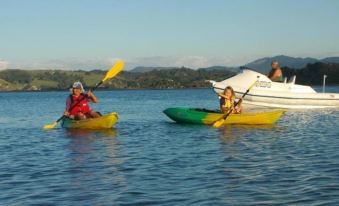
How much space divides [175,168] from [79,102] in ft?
35.0

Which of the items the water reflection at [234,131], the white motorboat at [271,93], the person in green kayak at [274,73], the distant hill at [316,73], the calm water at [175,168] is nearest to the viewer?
the calm water at [175,168]

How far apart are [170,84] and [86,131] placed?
158m

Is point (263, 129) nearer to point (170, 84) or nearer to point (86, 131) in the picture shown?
point (86, 131)

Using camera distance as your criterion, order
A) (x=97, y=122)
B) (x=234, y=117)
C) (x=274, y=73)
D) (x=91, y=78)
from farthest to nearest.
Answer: (x=91, y=78) < (x=274, y=73) < (x=234, y=117) < (x=97, y=122)

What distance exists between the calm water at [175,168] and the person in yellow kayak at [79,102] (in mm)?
1440

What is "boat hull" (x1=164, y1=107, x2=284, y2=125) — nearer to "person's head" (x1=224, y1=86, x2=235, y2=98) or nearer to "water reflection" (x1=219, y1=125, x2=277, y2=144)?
"water reflection" (x1=219, y1=125, x2=277, y2=144)

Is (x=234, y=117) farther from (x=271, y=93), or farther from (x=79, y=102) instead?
(x=271, y=93)

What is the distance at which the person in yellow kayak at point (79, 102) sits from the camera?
23125mm

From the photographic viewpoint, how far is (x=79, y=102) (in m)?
23.4

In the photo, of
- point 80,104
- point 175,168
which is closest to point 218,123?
point 80,104

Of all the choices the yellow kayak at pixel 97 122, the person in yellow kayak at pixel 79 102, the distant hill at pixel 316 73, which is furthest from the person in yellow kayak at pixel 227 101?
the distant hill at pixel 316 73

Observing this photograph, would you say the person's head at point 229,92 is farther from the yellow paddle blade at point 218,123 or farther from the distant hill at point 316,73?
the distant hill at point 316,73

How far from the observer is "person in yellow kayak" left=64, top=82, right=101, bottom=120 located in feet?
75.9

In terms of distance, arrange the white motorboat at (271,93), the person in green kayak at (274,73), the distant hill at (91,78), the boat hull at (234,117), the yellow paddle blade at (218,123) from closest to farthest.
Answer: the yellow paddle blade at (218,123), the boat hull at (234,117), the white motorboat at (271,93), the person in green kayak at (274,73), the distant hill at (91,78)
